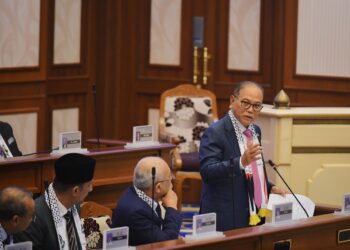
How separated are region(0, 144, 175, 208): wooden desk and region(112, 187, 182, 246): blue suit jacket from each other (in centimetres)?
146

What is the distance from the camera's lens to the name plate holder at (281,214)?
16.8 feet

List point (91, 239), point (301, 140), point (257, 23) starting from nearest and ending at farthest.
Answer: point (91, 239) → point (301, 140) → point (257, 23)

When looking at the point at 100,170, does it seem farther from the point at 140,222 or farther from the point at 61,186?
the point at 61,186

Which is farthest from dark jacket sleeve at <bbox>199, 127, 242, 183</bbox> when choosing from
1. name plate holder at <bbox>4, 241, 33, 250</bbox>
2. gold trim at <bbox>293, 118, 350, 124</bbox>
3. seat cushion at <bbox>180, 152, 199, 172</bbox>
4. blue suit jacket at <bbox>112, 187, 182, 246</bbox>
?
seat cushion at <bbox>180, 152, 199, 172</bbox>

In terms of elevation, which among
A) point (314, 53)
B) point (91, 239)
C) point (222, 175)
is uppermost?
point (314, 53)

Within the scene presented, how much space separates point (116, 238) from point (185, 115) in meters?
5.05

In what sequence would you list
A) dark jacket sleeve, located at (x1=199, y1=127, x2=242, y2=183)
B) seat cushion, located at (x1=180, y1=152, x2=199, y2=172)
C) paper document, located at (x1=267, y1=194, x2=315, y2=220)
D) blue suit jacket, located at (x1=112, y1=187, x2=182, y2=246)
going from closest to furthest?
blue suit jacket, located at (x1=112, y1=187, x2=182, y2=246) → dark jacket sleeve, located at (x1=199, y1=127, x2=242, y2=183) → paper document, located at (x1=267, y1=194, x2=315, y2=220) → seat cushion, located at (x1=180, y1=152, x2=199, y2=172)

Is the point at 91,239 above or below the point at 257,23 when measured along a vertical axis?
below

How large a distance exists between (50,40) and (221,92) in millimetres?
1823

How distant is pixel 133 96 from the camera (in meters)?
10.4

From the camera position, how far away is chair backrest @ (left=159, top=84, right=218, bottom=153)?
9.41 m

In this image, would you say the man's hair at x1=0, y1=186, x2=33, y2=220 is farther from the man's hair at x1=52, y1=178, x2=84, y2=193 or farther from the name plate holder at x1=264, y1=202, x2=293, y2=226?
the name plate holder at x1=264, y1=202, x2=293, y2=226

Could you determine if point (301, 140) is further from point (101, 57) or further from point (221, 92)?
point (101, 57)

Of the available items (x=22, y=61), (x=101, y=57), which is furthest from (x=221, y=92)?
(x=22, y=61)
